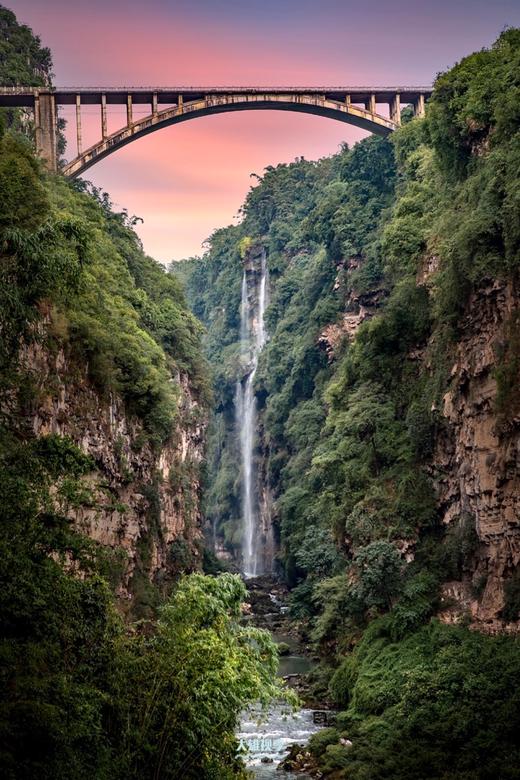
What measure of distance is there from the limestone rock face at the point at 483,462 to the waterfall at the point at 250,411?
4438 cm

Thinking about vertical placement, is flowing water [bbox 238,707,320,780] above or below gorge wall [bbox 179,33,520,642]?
below

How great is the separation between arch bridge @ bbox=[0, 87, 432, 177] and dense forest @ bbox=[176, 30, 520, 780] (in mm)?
3289

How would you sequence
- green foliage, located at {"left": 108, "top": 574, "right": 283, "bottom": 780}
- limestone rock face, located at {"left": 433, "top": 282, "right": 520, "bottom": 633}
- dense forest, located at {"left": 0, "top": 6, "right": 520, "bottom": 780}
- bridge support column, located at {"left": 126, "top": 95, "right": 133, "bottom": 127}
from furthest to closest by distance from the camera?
bridge support column, located at {"left": 126, "top": 95, "right": 133, "bottom": 127}
limestone rock face, located at {"left": 433, "top": 282, "right": 520, "bottom": 633}
dense forest, located at {"left": 0, "top": 6, "right": 520, "bottom": 780}
green foliage, located at {"left": 108, "top": 574, "right": 283, "bottom": 780}

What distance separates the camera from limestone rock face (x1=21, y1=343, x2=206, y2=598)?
27453 millimetres

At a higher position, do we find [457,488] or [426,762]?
[457,488]

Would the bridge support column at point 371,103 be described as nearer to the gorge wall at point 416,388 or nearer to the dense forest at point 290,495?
the gorge wall at point 416,388

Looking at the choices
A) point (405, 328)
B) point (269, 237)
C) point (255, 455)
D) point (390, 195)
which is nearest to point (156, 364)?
point (405, 328)

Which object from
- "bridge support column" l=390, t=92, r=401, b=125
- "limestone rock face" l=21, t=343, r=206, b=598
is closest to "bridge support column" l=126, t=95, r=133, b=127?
"limestone rock face" l=21, t=343, r=206, b=598

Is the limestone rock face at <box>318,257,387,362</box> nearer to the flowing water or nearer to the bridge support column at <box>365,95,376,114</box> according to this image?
the bridge support column at <box>365,95,376,114</box>

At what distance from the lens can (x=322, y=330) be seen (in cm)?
6744

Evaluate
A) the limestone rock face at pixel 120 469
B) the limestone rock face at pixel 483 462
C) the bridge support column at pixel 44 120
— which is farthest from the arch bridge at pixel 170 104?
the limestone rock face at pixel 483 462

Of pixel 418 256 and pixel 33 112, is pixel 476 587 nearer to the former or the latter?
pixel 418 256

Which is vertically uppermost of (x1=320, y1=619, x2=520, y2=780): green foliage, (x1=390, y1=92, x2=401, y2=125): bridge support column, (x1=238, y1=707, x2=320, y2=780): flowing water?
(x1=390, y1=92, x2=401, y2=125): bridge support column

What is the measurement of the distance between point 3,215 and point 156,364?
18.0 metres
